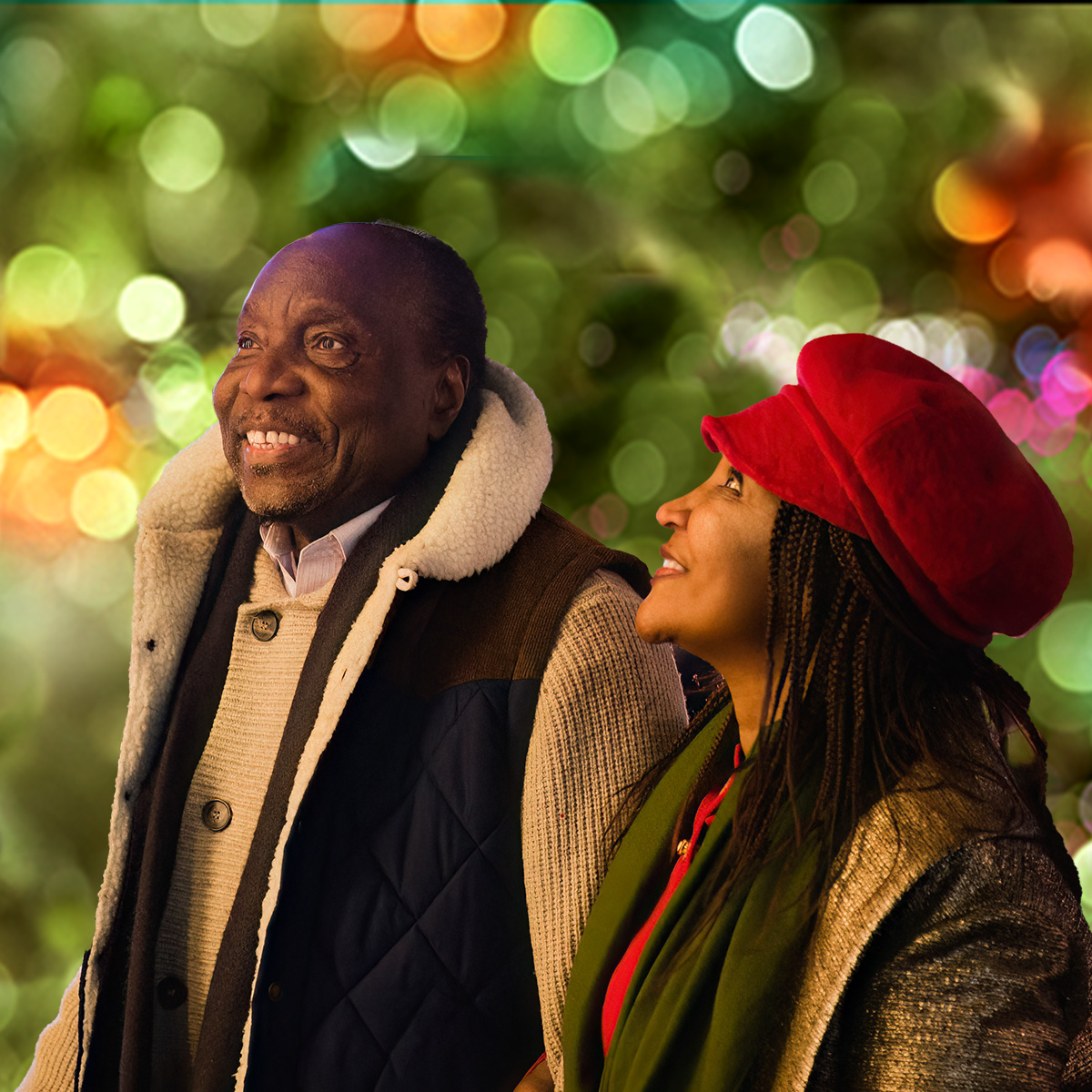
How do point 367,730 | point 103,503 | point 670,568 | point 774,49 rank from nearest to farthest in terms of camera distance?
point 670,568 < point 367,730 < point 774,49 < point 103,503

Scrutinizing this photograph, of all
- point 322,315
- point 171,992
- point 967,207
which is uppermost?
point 967,207

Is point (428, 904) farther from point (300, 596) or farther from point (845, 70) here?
point (845, 70)

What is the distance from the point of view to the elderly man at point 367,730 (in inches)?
40.9

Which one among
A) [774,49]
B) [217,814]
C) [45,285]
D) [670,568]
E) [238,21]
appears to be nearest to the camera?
[670,568]

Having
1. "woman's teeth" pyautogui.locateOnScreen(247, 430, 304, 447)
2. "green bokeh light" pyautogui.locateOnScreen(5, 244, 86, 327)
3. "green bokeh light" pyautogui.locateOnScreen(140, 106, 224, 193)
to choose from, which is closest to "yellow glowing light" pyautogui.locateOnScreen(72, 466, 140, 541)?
"green bokeh light" pyautogui.locateOnScreen(5, 244, 86, 327)

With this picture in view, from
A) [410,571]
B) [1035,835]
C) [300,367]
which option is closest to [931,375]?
[1035,835]

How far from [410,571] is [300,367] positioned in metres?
0.26

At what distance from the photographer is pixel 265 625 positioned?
1.22m

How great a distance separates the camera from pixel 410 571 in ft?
3.52

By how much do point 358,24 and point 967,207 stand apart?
0.93 metres

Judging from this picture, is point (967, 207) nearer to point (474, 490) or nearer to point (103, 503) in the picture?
point (474, 490)

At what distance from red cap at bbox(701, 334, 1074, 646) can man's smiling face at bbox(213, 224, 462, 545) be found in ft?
1.43

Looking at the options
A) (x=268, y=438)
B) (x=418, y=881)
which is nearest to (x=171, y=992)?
(x=418, y=881)

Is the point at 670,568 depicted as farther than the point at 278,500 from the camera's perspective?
No
